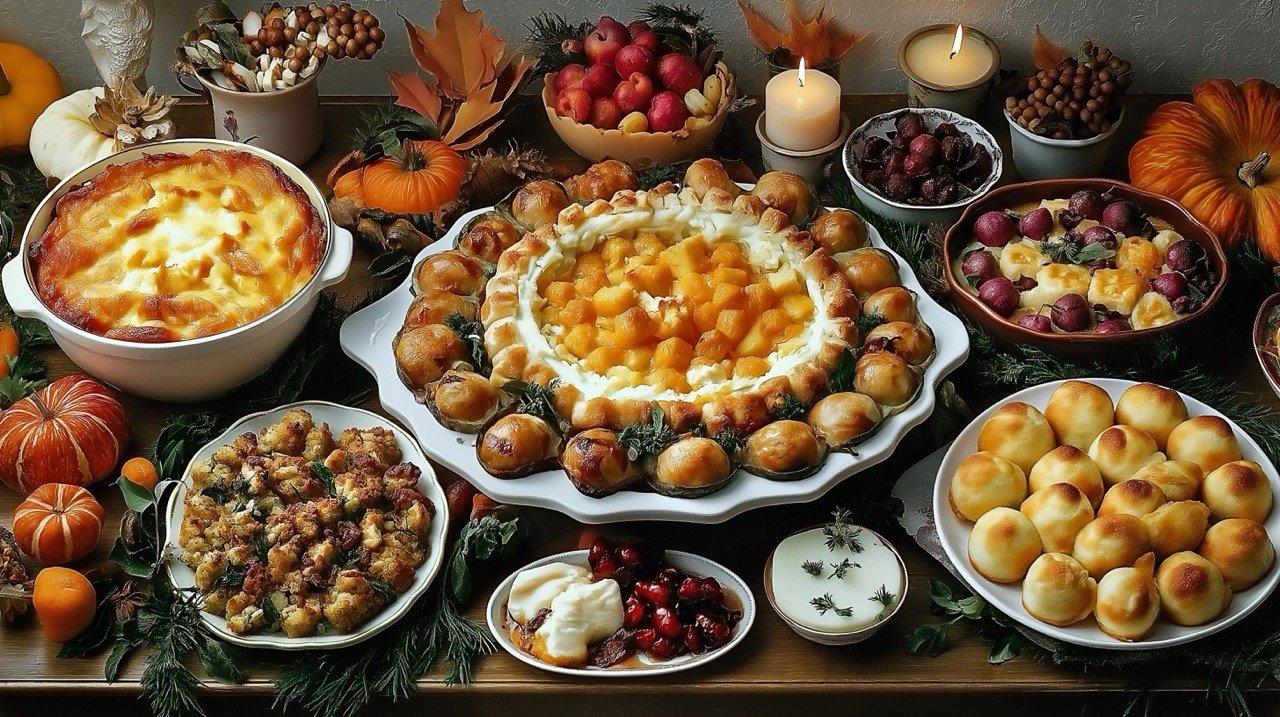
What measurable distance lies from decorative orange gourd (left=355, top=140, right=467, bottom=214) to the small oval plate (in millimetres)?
740

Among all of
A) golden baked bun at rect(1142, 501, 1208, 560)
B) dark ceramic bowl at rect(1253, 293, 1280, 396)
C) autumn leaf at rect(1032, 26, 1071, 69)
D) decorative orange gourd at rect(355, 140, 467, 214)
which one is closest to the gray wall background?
autumn leaf at rect(1032, 26, 1071, 69)

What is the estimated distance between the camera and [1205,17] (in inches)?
98.7

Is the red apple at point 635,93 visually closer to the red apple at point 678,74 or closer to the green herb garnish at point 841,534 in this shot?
the red apple at point 678,74

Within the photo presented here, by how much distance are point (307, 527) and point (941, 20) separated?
60.7 inches

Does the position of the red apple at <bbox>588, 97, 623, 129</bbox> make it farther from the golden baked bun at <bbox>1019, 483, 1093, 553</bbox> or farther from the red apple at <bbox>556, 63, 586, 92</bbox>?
the golden baked bun at <bbox>1019, 483, 1093, 553</bbox>

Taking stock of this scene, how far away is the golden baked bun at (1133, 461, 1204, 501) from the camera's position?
70.2 inches

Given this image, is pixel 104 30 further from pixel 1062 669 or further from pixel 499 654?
pixel 1062 669

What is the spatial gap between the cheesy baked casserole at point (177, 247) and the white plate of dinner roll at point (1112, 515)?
3.42 ft

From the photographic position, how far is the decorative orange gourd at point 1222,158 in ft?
7.16

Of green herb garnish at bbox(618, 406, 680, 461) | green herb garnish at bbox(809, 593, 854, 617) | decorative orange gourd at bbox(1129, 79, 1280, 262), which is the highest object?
decorative orange gourd at bbox(1129, 79, 1280, 262)

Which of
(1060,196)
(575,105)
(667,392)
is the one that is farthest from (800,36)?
(667,392)

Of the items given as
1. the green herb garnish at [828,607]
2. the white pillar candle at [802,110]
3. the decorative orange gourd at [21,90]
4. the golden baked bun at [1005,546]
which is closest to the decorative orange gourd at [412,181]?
the white pillar candle at [802,110]

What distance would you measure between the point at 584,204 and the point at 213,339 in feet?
2.07

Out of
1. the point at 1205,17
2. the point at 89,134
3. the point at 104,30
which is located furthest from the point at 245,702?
the point at 1205,17
